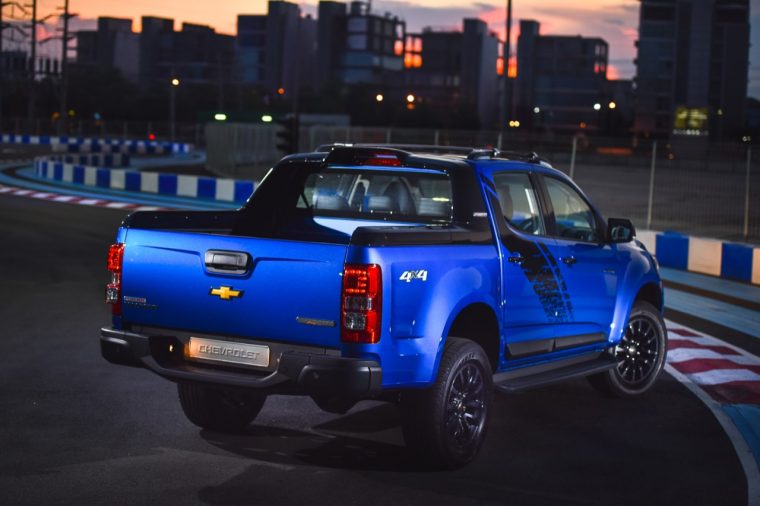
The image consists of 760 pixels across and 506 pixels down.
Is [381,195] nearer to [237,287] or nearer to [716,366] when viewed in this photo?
[237,287]

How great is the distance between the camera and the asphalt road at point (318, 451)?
6344 millimetres

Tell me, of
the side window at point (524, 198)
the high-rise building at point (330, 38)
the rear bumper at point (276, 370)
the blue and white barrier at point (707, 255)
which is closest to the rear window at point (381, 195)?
the side window at point (524, 198)

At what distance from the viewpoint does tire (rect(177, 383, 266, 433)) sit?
25.3ft

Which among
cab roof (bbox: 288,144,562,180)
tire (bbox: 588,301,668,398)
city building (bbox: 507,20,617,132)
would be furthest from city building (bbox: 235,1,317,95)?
cab roof (bbox: 288,144,562,180)

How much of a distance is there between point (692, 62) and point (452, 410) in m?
131

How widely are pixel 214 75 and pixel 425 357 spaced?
179 m

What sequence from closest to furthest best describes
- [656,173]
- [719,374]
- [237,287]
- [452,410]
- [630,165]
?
[237,287] < [452,410] < [719,374] < [656,173] < [630,165]

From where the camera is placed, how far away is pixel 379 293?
624 cm

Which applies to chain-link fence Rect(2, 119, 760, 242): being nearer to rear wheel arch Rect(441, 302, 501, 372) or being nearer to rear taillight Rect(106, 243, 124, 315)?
rear wheel arch Rect(441, 302, 501, 372)

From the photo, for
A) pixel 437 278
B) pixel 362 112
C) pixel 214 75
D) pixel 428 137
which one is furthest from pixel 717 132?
pixel 437 278

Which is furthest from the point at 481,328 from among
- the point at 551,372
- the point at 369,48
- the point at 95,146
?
the point at 369,48

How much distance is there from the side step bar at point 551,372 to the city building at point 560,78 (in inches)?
6354

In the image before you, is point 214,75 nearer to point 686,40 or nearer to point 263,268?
point 686,40

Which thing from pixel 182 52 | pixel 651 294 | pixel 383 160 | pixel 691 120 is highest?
pixel 182 52
